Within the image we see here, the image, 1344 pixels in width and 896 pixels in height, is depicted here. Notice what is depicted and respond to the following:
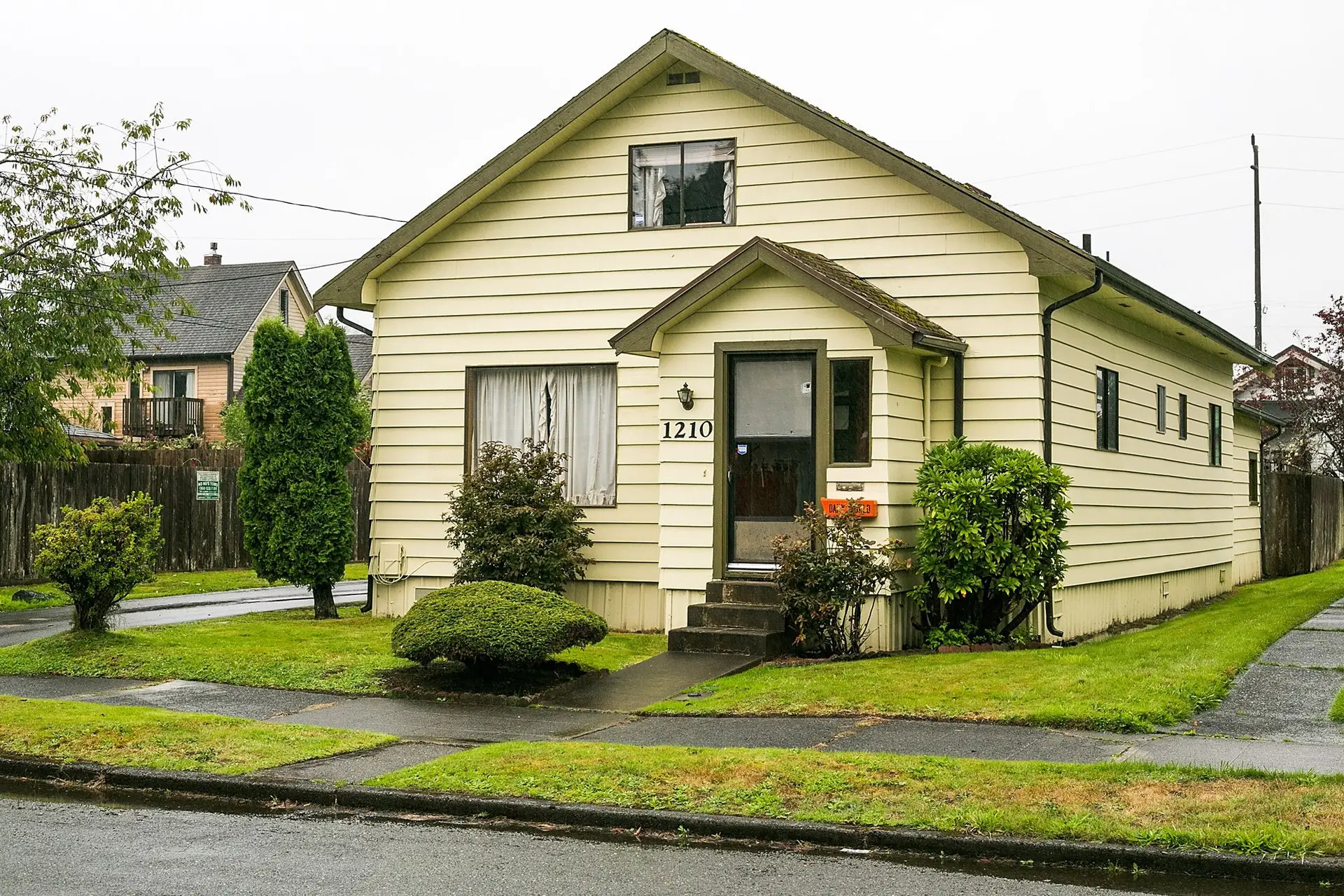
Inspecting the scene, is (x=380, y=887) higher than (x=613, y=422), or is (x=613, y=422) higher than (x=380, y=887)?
(x=613, y=422)

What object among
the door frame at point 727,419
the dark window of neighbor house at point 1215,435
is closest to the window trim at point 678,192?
the door frame at point 727,419

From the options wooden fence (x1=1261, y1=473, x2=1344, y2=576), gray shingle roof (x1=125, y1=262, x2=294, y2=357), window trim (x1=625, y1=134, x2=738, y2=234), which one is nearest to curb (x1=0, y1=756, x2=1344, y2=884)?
window trim (x1=625, y1=134, x2=738, y2=234)

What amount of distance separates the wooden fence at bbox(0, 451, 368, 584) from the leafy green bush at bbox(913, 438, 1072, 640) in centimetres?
1074

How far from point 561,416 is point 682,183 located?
3.17m

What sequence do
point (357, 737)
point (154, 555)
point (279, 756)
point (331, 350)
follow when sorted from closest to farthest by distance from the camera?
1. point (279, 756)
2. point (357, 737)
3. point (154, 555)
4. point (331, 350)

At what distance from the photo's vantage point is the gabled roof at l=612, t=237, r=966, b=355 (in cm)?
1380

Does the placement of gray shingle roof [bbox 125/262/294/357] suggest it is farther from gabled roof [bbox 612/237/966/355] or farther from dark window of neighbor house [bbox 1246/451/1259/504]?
gabled roof [bbox 612/237/966/355]

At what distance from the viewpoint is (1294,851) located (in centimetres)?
651

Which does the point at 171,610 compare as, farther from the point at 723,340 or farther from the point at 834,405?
the point at 834,405

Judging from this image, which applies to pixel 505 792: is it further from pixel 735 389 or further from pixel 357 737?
pixel 735 389

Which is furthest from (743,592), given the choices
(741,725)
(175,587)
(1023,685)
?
(175,587)

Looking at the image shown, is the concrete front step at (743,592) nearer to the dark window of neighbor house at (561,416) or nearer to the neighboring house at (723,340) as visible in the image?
the neighboring house at (723,340)

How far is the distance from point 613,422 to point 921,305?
3.91 m

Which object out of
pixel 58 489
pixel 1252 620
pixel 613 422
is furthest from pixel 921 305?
pixel 58 489
